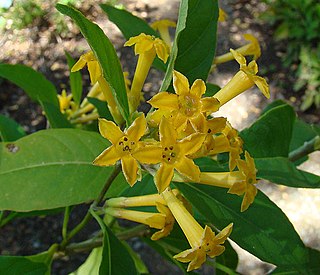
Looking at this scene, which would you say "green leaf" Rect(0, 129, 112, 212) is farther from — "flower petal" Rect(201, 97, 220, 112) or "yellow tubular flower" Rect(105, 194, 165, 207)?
"flower petal" Rect(201, 97, 220, 112)

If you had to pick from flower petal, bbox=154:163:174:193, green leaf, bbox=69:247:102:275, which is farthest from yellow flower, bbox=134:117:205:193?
green leaf, bbox=69:247:102:275

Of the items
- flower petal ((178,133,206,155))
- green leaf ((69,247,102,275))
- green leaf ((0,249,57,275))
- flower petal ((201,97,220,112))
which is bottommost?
green leaf ((69,247,102,275))

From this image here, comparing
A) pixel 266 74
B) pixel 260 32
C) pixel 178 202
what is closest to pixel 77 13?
pixel 178 202

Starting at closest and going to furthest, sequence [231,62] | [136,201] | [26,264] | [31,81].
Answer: [136,201] < [26,264] < [31,81] < [231,62]

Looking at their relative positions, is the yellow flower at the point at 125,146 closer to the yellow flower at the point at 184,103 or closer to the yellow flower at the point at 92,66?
the yellow flower at the point at 184,103

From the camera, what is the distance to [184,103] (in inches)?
28.0

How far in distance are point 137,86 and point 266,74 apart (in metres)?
3.03

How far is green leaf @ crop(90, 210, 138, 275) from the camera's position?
0.91 meters

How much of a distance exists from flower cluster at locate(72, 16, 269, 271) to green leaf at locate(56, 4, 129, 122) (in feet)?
0.15

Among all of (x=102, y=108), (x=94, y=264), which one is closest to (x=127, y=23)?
(x=102, y=108)

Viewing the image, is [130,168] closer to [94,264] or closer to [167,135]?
[167,135]

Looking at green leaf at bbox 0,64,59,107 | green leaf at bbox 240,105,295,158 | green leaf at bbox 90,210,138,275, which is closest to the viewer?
green leaf at bbox 90,210,138,275

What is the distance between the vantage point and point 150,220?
88 cm

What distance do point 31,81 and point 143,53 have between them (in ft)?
1.54
